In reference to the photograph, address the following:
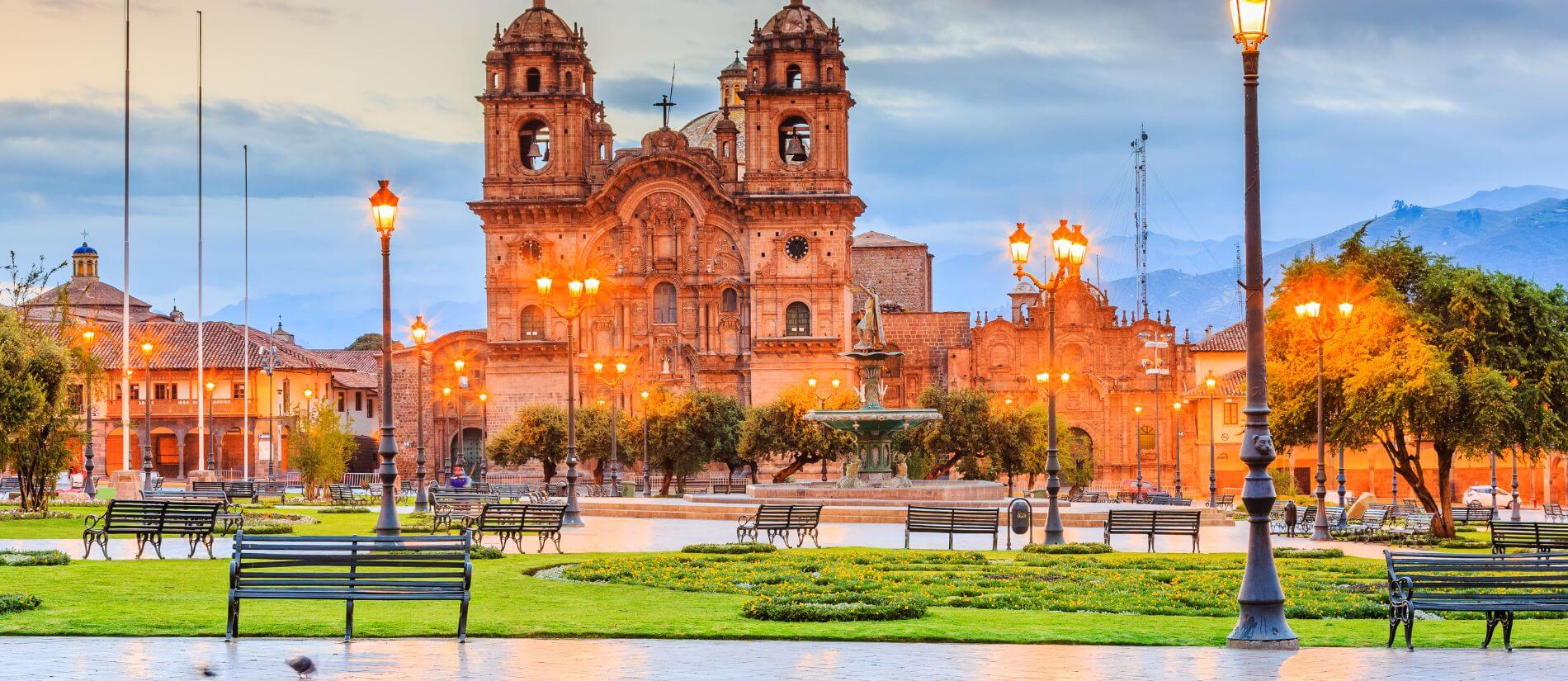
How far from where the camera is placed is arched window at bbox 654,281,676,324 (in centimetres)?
7662

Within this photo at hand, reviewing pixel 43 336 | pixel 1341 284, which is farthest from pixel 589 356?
pixel 1341 284

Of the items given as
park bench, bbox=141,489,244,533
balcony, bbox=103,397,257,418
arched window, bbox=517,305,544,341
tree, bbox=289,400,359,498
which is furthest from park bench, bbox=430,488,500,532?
balcony, bbox=103,397,257,418

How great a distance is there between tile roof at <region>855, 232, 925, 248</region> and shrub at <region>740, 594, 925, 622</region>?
7834cm

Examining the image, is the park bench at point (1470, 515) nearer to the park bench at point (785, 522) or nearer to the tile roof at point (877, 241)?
the park bench at point (785, 522)

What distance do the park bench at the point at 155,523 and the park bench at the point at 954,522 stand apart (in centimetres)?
1017

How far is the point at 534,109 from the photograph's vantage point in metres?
75.0

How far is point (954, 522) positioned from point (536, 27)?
50999 mm

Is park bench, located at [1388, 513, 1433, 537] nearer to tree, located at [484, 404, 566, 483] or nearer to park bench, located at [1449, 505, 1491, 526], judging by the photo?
park bench, located at [1449, 505, 1491, 526]

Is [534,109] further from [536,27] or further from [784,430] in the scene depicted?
[784,430]

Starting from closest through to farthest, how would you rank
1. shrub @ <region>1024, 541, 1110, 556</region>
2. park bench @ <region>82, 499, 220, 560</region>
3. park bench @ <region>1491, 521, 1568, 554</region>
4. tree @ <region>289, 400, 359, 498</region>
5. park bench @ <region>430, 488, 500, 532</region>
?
park bench @ <region>82, 499, 220, 560</region>, park bench @ <region>1491, 521, 1568, 554</region>, shrub @ <region>1024, 541, 1110, 556</region>, park bench @ <region>430, 488, 500, 532</region>, tree @ <region>289, 400, 359, 498</region>

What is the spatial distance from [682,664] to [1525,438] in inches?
896

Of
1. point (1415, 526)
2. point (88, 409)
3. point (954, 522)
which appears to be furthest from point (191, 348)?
point (1415, 526)

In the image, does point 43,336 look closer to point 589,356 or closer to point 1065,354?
point 589,356

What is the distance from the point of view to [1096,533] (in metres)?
33.6
